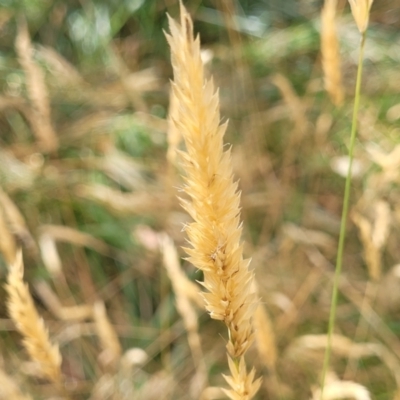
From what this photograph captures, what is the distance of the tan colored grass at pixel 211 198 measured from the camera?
26cm

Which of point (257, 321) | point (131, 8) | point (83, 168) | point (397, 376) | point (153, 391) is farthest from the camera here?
point (131, 8)

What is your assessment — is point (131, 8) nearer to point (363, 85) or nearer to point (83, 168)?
point (83, 168)

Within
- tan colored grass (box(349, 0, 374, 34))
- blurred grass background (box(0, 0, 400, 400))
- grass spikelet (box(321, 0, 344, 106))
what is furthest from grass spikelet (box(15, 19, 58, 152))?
tan colored grass (box(349, 0, 374, 34))

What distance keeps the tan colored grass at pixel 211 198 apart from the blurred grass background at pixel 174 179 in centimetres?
52

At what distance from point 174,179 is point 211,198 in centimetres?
68

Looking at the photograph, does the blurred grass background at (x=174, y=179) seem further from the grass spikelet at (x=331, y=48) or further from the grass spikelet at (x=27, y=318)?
the grass spikelet at (x=27, y=318)

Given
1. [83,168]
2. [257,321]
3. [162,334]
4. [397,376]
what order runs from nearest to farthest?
[257,321], [397,376], [162,334], [83,168]

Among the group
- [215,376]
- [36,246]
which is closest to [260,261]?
[215,376]

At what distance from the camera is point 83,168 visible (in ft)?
4.12

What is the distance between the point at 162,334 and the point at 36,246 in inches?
14.3

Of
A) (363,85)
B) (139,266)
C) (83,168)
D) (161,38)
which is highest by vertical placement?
(161,38)

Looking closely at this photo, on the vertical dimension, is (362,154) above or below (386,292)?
above

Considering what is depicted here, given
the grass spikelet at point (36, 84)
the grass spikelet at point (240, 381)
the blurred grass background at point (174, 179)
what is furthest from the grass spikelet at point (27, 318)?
the grass spikelet at point (36, 84)

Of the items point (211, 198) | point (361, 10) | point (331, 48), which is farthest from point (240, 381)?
point (331, 48)
